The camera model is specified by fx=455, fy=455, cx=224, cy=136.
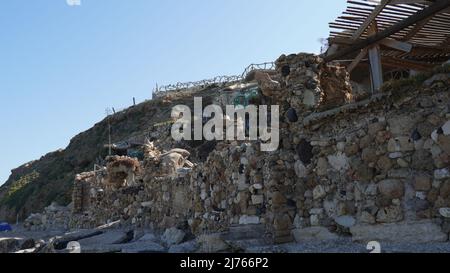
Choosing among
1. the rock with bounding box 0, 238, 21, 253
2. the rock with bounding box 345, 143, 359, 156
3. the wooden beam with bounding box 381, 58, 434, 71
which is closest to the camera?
the rock with bounding box 345, 143, 359, 156

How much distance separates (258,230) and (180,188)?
4.23 m

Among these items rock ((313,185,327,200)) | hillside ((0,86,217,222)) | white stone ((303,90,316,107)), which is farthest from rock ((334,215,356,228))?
hillside ((0,86,217,222))

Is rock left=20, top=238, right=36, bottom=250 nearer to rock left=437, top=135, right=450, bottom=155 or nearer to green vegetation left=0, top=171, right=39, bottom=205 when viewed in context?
rock left=437, top=135, right=450, bottom=155

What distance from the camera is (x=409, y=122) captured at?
581 centimetres

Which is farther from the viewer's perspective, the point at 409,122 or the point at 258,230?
the point at 258,230

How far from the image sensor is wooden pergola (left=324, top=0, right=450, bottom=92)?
763cm

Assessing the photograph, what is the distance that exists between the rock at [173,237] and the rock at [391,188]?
15.7ft

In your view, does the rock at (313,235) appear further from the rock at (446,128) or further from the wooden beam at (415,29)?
the wooden beam at (415,29)

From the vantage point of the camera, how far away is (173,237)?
9.71 meters

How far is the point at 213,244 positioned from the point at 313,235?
5.59 feet

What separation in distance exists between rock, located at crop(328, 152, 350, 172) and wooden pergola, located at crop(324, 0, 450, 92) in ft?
6.23

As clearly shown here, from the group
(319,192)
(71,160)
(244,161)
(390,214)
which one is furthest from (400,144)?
(71,160)
